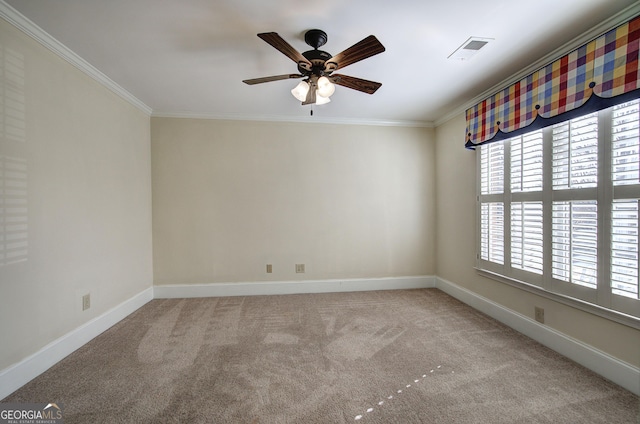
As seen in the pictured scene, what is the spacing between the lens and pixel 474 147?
10.5 ft

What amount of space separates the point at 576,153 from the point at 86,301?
4.40m

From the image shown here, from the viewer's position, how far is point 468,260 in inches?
134

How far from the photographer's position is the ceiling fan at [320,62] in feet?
5.74

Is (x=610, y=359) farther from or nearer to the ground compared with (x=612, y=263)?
nearer to the ground

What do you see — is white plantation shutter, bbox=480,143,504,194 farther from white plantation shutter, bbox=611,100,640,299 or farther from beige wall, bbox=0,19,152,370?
beige wall, bbox=0,19,152,370

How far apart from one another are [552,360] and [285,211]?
125 inches

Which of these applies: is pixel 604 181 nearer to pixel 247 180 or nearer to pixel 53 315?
pixel 247 180

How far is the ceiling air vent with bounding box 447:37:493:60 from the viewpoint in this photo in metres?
2.09

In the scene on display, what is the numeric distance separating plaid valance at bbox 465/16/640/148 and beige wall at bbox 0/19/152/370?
13.3ft

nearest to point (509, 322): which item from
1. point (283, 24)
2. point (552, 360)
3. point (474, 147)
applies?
point (552, 360)

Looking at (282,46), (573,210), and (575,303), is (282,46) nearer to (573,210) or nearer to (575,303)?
(573,210)

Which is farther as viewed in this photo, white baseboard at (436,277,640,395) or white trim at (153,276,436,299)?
white trim at (153,276,436,299)

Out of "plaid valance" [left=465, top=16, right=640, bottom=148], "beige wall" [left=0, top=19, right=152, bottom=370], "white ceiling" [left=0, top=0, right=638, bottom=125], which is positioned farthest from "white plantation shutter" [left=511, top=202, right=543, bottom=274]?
"beige wall" [left=0, top=19, right=152, bottom=370]

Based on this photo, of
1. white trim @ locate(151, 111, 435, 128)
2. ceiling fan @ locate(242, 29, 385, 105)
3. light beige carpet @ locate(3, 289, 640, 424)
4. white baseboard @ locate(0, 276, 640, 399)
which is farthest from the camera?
white trim @ locate(151, 111, 435, 128)
